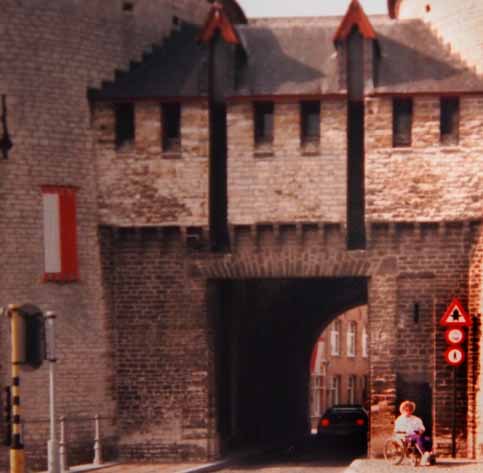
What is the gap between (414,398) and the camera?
31.8 metres

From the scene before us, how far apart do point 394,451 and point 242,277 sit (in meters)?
4.63

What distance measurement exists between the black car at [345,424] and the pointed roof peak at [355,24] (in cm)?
1158

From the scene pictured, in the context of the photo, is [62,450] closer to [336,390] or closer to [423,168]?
[423,168]

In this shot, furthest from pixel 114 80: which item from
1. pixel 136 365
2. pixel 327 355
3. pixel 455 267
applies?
pixel 327 355

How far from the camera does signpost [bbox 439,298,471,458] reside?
1190 inches

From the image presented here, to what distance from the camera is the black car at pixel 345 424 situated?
40.2m

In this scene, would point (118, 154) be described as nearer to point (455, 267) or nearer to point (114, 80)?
point (114, 80)

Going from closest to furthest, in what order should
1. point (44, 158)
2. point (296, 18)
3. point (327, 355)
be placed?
point (44, 158)
point (296, 18)
point (327, 355)

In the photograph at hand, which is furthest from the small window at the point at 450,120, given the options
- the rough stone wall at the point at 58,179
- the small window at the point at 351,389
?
the small window at the point at 351,389

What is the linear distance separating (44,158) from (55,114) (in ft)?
2.94

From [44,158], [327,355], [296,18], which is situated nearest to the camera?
[44,158]

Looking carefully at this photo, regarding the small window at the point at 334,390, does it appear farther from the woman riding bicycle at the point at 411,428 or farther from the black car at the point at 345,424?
the woman riding bicycle at the point at 411,428

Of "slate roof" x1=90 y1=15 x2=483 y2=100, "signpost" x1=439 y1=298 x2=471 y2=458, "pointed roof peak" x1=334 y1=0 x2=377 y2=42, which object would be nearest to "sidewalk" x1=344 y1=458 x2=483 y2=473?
"signpost" x1=439 y1=298 x2=471 y2=458

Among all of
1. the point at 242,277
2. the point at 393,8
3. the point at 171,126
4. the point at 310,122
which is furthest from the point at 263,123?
the point at 393,8
